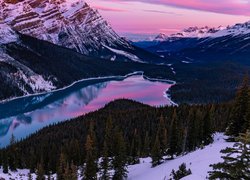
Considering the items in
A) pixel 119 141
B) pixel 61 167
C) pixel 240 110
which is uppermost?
pixel 240 110

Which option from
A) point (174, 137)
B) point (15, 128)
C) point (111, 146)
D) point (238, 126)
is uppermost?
point (238, 126)

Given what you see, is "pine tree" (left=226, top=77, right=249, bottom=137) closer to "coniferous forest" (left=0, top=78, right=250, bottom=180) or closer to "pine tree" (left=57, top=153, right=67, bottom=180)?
"coniferous forest" (left=0, top=78, right=250, bottom=180)

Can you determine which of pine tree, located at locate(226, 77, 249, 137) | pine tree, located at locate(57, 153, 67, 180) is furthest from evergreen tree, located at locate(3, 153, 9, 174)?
pine tree, located at locate(226, 77, 249, 137)

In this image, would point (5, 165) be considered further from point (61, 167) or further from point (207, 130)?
point (207, 130)

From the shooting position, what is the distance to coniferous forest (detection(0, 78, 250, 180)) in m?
61.0

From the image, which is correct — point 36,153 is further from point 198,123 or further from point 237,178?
point 237,178

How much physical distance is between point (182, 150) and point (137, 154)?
28.1 metres

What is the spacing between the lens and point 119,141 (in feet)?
241

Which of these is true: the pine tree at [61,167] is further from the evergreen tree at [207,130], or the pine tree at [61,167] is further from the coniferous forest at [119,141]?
the evergreen tree at [207,130]

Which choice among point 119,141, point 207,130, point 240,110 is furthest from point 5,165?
point 240,110

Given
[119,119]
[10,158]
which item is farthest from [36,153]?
[119,119]

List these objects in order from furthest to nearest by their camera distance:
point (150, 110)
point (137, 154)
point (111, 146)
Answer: point (150, 110)
point (137, 154)
point (111, 146)

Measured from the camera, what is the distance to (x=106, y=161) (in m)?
63.8

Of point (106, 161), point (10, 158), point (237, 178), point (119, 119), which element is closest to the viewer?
point (237, 178)
